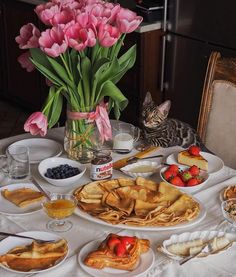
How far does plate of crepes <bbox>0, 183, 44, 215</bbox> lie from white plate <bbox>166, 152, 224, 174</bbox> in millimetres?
458

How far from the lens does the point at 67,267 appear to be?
118cm

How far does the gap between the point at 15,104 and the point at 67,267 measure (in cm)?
333

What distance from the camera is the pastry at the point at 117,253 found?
115 cm

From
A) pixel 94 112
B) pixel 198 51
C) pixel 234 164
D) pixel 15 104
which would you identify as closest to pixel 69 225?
pixel 94 112

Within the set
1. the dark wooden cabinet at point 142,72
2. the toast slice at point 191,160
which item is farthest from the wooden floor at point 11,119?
the toast slice at point 191,160

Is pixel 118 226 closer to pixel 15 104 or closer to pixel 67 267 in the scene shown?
pixel 67 267

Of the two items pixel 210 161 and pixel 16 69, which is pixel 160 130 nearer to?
pixel 210 161

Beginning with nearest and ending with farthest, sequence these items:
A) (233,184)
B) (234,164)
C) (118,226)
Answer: (118,226), (233,184), (234,164)

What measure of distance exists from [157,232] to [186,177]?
277 mm

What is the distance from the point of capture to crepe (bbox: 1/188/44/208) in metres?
1.44

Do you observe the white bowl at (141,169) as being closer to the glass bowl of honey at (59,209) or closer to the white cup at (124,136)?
the white cup at (124,136)

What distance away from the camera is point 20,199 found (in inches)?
57.6

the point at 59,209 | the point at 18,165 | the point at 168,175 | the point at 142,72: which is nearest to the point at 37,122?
the point at 18,165

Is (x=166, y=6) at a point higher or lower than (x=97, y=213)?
higher
